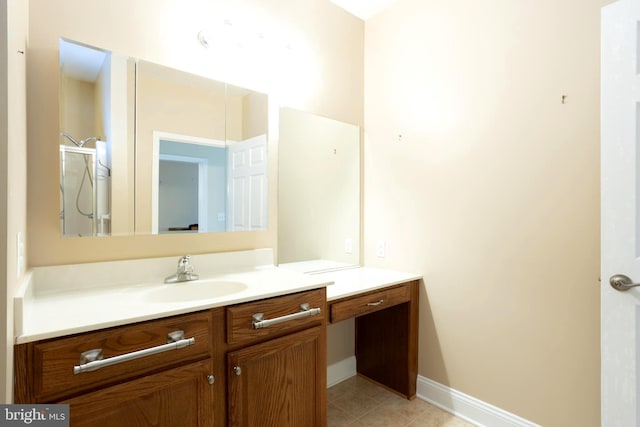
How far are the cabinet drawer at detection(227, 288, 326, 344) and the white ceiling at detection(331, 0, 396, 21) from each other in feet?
6.41

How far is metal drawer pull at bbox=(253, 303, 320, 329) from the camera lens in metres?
1.21

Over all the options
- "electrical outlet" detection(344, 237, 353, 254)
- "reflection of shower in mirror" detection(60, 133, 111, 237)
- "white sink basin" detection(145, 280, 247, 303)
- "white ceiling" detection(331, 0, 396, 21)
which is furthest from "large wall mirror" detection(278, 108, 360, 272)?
"reflection of shower in mirror" detection(60, 133, 111, 237)

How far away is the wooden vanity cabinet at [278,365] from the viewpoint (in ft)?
3.84

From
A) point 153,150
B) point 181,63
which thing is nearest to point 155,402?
point 153,150

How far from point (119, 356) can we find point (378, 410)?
5.14ft

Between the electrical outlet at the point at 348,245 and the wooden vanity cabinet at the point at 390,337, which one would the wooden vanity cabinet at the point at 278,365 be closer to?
the wooden vanity cabinet at the point at 390,337

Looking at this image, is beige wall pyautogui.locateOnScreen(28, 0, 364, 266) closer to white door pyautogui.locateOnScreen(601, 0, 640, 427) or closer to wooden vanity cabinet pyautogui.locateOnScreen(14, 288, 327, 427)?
wooden vanity cabinet pyautogui.locateOnScreen(14, 288, 327, 427)

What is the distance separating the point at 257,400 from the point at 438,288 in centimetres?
124

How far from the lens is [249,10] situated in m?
1.82

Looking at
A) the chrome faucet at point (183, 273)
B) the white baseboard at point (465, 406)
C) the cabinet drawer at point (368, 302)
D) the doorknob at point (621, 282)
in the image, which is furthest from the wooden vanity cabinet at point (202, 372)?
the doorknob at point (621, 282)

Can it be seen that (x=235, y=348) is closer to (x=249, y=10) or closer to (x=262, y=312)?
(x=262, y=312)

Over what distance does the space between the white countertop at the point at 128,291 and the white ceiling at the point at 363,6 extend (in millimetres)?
1775

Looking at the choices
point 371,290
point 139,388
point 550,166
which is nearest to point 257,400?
point 139,388

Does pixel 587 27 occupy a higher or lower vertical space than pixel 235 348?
higher
